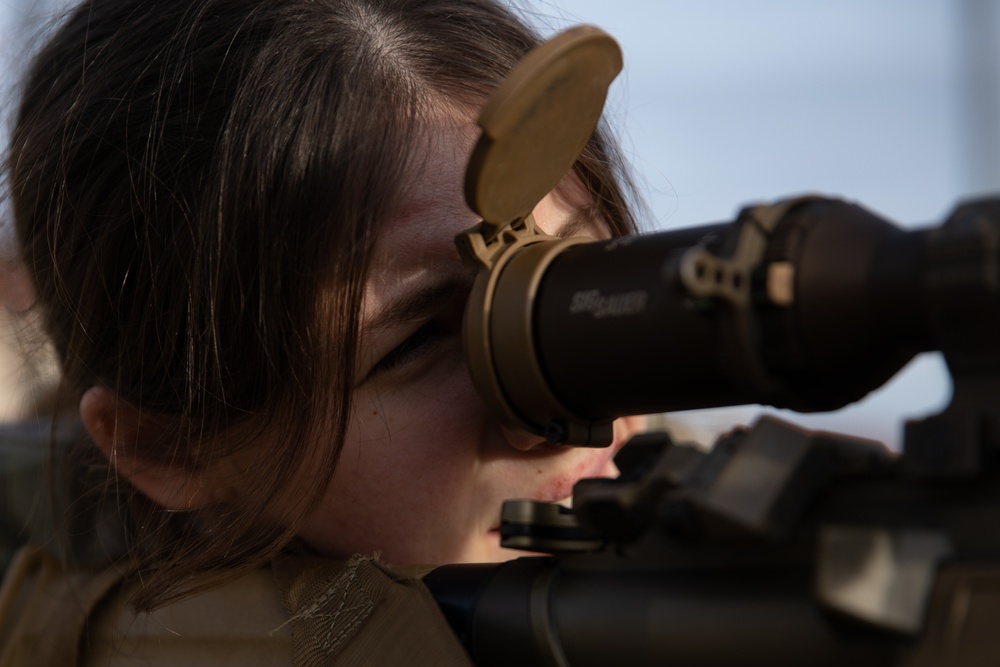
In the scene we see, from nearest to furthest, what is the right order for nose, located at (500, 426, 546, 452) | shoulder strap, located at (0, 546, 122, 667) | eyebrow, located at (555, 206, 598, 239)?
1. nose, located at (500, 426, 546, 452)
2. eyebrow, located at (555, 206, 598, 239)
3. shoulder strap, located at (0, 546, 122, 667)

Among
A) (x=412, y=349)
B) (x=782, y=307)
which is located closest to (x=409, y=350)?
(x=412, y=349)

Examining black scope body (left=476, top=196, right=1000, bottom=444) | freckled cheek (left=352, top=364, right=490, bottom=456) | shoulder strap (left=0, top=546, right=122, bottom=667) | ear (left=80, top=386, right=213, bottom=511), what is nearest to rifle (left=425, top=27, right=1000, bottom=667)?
black scope body (left=476, top=196, right=1000, bottom=444)

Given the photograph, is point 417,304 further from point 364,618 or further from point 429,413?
point 364,618

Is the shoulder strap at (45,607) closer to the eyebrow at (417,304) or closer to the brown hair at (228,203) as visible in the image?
the brown hair at (228,203)

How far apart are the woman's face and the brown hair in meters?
0.03

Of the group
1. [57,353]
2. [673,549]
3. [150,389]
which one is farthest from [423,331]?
[57,353]

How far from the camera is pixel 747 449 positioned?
0.60 m

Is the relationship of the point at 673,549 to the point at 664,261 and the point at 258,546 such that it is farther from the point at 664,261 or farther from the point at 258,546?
the point at 258,546

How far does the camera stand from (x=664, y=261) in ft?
2.31

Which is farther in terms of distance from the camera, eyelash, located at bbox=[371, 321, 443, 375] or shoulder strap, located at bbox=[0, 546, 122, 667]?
shoulder strap, located at bbox=[0, 546, 122, 667]

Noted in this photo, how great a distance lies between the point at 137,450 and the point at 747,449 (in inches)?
29.2

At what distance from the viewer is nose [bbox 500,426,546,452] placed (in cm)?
91

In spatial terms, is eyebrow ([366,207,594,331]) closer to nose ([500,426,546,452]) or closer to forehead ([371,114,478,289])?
forehead ([371,114,478,289])

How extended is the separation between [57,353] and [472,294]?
2.16 ft
